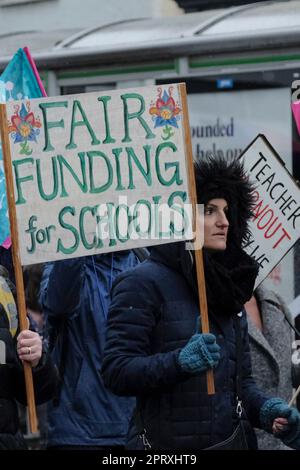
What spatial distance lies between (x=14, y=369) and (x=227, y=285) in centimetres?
80

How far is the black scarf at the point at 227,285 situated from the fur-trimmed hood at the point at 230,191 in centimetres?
17

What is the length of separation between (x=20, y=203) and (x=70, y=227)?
0.21 m

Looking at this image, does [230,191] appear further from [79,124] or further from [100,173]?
[79,124]

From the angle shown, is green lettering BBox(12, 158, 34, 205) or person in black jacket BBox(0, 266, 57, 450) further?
green lettering BBox(12, 158, 34, 205)

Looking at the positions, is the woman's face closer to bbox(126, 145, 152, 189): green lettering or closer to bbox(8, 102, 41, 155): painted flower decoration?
bbox(126, 145, 152, 189): green lettering

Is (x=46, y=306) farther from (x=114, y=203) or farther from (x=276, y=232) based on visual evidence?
(x=276, y=232)

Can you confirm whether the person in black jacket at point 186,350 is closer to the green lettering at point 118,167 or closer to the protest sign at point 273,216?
the green lettering at point 118,167

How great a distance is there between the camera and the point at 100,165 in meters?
4.71

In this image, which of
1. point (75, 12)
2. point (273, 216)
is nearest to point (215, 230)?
point (273, 216)

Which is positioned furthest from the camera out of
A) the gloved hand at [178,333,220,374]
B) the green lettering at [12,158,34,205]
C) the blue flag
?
the blue flag

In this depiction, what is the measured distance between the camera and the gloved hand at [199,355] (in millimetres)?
4188

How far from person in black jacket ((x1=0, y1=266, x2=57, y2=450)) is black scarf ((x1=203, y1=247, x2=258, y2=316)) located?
620 mm

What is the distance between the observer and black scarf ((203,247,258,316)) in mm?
4410

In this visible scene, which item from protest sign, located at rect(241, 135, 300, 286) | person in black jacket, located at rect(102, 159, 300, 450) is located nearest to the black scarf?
person in black jacket, located at rect(102, 159, 300, 450)
